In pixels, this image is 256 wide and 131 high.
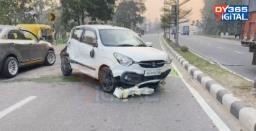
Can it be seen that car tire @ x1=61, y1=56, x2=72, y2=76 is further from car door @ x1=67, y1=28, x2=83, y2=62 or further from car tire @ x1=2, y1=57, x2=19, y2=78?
car tire @ x1=2, y1=57, x2=19, y2=78

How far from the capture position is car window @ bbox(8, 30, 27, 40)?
10.2 metres

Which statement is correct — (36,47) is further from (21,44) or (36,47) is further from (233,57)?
(233,57)

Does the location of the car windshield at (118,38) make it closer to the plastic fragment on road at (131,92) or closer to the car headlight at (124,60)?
the car headlight at (124,60)

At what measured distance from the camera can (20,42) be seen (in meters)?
10.6

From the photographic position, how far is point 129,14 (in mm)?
94250

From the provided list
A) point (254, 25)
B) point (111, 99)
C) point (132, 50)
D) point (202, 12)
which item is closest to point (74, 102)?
point (111, 99)

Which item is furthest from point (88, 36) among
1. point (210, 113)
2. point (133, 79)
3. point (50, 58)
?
point (50, 58)

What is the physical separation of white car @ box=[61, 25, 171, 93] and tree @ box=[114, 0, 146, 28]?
80.3m

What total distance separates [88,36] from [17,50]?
2.81 meters

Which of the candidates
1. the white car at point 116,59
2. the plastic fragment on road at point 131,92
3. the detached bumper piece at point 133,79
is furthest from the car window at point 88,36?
the plastic fragment on road at point 131,92

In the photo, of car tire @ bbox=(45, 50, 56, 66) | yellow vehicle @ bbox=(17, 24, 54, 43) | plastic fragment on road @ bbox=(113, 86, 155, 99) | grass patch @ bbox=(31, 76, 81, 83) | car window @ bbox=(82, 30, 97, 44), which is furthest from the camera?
yellow vehicle @ bbox=(17, 24, 54, 43)

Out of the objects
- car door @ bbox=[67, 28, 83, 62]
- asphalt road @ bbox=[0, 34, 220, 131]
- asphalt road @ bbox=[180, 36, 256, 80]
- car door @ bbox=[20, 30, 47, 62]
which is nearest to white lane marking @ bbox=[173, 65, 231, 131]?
asphalt road @ bbox=[0, 34, 220, 131]

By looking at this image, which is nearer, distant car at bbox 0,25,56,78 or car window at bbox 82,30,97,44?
car window at bbox 82,30,97,44

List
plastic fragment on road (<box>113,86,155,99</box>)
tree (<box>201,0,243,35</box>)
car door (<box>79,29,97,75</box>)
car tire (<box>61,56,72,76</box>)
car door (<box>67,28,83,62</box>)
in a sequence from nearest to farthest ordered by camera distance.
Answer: plastic fragment on road (<box>113,86,155,99</box>) → car door (<box>79,29,97,75</box>) → car door (<box>67,28,83,62</box>) → car tire (<box>61,56,72,76</box>) → tree (<box>201,0,243,35</box>)
